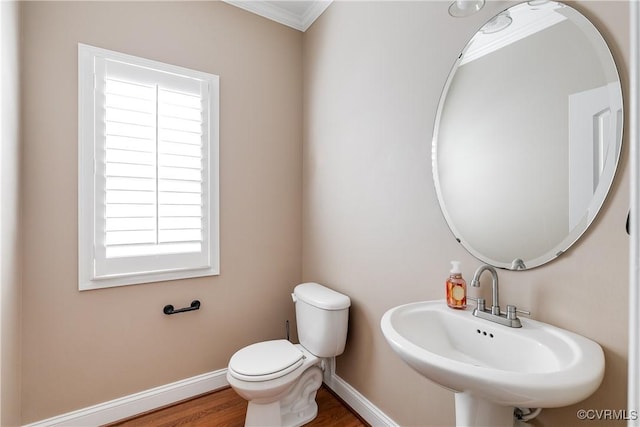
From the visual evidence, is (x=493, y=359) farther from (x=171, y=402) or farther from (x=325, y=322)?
(x=171, y=402)

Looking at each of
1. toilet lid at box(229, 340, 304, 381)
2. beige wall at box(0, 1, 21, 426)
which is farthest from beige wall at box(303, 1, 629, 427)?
beige wall at box(0, 1, 21, 426)

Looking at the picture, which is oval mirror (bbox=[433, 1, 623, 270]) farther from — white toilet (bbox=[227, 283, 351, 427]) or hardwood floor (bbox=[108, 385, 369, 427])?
hardwood floor (bbox=[108, 385, 369, 427])

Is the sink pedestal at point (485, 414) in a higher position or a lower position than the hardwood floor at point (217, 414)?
higher

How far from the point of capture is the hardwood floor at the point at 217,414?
5.54ft

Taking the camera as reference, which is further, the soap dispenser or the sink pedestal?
the soap dispenser

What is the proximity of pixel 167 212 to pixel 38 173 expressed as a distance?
2.00 ft

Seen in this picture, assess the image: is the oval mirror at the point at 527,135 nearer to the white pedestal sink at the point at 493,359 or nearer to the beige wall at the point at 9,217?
the white pedestal sink at the point at 493,359

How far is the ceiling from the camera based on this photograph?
2.05 meters

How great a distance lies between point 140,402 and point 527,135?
2.34 metres

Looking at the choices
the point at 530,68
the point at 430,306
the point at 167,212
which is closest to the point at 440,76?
the point at 530,68

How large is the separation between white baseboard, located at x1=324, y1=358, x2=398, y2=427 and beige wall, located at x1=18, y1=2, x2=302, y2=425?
0.49 metres

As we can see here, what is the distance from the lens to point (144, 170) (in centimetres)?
174

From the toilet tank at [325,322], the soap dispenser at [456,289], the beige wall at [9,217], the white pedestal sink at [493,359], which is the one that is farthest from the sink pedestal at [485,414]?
the beige wall at [9,217]

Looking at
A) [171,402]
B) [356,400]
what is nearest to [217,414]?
[171,402]
